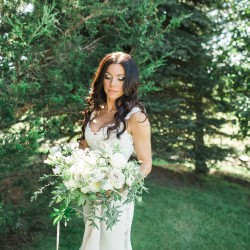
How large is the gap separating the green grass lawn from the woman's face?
2.84 metres

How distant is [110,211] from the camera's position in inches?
112

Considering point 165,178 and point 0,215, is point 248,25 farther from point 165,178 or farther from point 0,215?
point 0,215

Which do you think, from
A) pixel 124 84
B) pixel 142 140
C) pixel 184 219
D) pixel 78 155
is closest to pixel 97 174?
pixel 78 155

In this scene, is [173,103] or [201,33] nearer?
[173,103]

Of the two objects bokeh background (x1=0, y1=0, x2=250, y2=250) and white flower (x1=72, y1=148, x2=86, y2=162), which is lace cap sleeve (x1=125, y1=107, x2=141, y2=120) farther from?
bokeh background (x1=0, y1=0, x2=250, y2=250)

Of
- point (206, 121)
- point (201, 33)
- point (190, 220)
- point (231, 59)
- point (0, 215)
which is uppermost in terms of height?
point (201, 33)

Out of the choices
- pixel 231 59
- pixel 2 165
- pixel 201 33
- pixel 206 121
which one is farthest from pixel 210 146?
pixel 2 165

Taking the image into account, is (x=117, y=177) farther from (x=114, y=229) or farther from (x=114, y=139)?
(x=114, y=229)

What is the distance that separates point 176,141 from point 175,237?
9.93ft

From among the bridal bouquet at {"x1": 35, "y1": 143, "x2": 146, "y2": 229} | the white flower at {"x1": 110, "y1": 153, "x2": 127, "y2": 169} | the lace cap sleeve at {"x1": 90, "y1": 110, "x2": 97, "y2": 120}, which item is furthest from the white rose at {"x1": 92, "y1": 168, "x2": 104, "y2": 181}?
the lace cap sleeve at {"x1": 90, "y1": 110, "x2": 97, "y2": 120}

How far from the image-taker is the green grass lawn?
5.87 meters

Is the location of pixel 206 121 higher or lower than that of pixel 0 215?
higher

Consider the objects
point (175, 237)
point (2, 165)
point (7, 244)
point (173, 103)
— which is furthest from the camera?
point (173, 103)

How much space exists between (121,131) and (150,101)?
5.12 m
